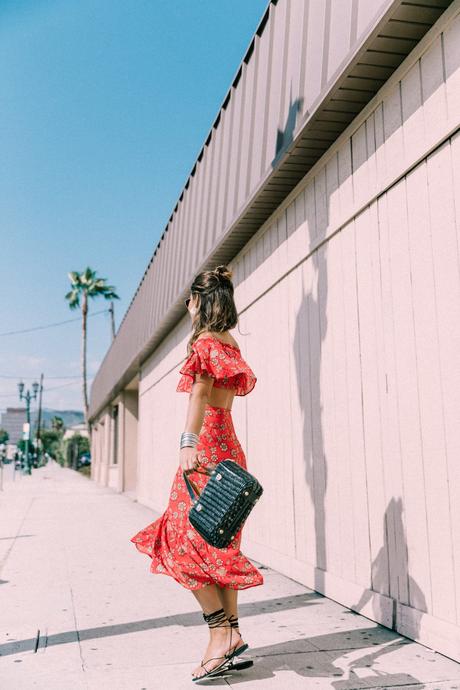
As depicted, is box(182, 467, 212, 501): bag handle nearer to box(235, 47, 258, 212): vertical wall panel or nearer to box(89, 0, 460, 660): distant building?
box(89, 0, 460, 660): distant building

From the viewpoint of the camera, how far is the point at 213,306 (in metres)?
3.11

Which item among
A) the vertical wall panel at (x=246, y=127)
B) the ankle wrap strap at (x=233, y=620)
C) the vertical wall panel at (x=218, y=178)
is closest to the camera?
the ankle wrap strap at (x=233, y=620)

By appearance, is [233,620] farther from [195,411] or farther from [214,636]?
[195,411]

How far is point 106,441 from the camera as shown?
24922mm

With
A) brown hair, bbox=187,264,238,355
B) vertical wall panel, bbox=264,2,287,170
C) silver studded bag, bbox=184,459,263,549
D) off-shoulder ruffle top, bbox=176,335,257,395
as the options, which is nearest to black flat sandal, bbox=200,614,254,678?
silver studded bag, bbox=184,459,263,549

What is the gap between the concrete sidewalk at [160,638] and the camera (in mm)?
2814

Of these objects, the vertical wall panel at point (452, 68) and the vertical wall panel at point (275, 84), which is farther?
the vertical wall panel at point (275, 84)

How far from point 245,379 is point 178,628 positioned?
67.2 inches

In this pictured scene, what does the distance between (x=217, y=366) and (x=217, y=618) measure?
1130 mm

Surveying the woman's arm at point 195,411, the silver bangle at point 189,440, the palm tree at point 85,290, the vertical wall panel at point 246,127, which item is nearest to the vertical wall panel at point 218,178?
the vertical wall panel at point 246,127

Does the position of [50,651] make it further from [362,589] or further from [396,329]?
[396,329]

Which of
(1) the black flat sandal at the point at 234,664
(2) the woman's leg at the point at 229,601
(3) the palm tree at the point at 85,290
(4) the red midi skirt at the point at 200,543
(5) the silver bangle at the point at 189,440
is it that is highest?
(3) the palm tree at the point at 85,290

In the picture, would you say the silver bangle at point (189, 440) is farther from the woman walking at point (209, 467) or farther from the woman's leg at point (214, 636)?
the woman's leg at point (214, 636)

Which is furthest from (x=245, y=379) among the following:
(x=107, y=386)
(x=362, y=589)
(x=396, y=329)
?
(x=107, y=386)
